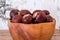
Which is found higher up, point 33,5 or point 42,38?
point 33,5

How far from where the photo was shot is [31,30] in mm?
679

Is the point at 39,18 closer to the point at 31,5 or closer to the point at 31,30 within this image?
the point at 31,30

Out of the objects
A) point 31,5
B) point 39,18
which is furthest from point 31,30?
point 31,5

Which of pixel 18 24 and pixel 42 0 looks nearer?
pixel 18 24

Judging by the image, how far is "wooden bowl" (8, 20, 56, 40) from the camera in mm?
679

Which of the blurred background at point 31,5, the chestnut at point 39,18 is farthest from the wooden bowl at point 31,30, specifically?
the blurred background at point 31,5

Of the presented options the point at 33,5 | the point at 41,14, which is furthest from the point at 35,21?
the point at 33,5

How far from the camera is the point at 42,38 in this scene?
2.30 ft

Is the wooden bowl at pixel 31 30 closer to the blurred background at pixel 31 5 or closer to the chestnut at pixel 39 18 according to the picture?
the chestnut at pixel 39 18

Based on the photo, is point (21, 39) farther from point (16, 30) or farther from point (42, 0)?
point (42, 0)

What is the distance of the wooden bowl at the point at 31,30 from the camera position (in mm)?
679

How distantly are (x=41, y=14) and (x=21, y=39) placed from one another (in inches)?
5.7

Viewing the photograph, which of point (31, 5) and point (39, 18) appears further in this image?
point (31, 5)

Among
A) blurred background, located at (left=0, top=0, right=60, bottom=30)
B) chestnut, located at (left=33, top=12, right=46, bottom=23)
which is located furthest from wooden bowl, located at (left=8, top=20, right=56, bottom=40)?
blurred background, located at (left=0, top=0, right=60, bottom=30)
